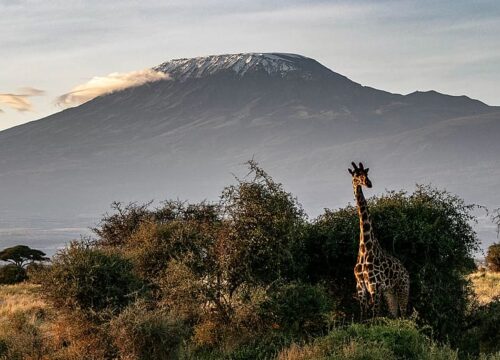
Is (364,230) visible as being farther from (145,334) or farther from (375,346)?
(145,334)

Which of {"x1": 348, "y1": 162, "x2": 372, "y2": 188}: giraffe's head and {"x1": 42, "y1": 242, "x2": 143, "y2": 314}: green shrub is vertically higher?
{"x1": 348, "y1": 162, "x2": 372, "y2": 188}: giraffe's head

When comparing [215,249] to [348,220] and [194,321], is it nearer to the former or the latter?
[194,321]

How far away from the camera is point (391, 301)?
58.2ft

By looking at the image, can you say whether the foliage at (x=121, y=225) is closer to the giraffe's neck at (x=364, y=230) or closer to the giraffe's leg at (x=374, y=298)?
the giraffe's neck at (x=364, y=230)

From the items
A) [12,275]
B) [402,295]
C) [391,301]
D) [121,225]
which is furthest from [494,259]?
[391,301]

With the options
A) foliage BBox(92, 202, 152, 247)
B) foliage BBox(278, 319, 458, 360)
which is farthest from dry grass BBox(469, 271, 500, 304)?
foliage BBox(92, 202, 152, 247)

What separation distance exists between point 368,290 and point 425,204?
12.1 ft

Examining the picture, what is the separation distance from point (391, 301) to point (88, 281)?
7.20 m

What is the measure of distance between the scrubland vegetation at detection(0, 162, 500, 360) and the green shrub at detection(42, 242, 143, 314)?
0.10 ft

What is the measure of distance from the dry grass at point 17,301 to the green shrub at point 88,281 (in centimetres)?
197

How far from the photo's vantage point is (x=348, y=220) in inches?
795

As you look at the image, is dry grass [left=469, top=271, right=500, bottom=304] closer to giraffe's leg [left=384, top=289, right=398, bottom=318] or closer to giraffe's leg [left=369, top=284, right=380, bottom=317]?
giraffe's leg [left=384, top=289, right=398, bottom=318]

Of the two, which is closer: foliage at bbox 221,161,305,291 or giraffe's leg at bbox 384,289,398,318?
giraffe's leg at bbox 384,289,398,318

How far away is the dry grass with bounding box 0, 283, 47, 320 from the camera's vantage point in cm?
2626
